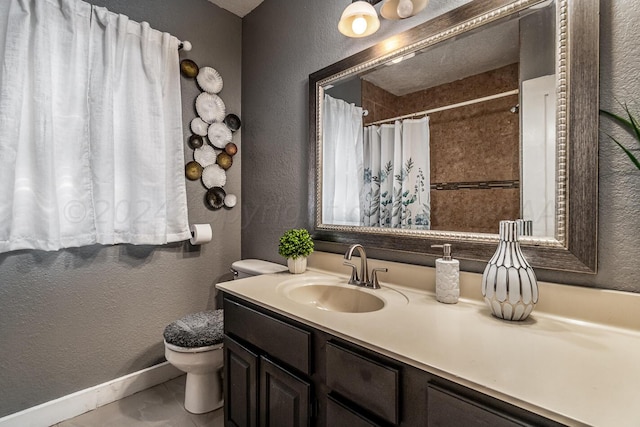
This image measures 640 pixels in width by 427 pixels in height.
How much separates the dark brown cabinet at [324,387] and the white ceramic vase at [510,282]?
0.38m

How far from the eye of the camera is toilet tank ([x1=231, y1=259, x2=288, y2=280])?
1.80 meters

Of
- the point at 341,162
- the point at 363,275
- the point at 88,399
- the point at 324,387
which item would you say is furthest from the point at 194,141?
the point at 324,387

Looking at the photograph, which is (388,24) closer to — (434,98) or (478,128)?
(434,98)

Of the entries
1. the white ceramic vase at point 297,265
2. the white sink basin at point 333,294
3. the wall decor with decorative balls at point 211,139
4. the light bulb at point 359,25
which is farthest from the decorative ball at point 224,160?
the light bulb at point 359,25

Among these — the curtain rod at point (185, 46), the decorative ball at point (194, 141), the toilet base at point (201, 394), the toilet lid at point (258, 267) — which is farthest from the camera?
the decorative ball at point (194, 141)

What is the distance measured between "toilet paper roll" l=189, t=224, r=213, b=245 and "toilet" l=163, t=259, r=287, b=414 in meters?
0.34

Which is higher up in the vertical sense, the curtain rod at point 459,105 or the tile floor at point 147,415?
the curtain rod at point 459,105

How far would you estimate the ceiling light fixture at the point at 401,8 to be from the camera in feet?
4.13

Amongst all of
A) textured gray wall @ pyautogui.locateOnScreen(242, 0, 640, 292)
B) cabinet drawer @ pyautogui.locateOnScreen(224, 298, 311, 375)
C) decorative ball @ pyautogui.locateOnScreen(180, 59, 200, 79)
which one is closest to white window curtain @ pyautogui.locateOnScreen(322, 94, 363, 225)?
textured gray wall @ pyautogui.locateOnScreen(242, 0, 640, 292)

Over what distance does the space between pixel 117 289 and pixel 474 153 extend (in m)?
2.00

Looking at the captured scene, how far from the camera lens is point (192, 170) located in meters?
2.03

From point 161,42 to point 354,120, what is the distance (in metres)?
1.32

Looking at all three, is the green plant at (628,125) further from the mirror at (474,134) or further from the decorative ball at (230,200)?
the decorative ball at (230,200)

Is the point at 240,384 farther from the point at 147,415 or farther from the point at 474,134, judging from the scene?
the point at 474,134
